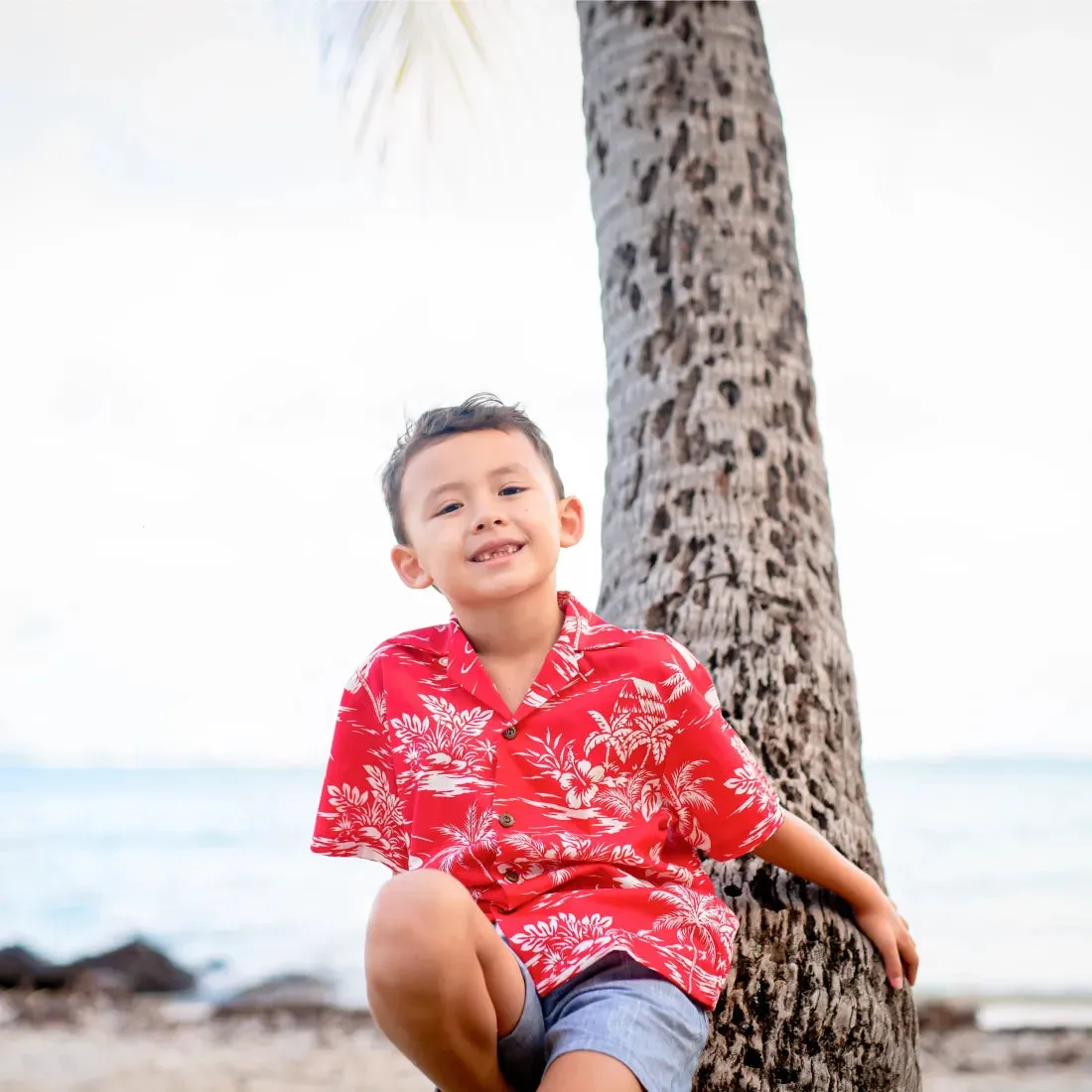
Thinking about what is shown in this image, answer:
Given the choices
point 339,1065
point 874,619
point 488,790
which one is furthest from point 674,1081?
point 874,619

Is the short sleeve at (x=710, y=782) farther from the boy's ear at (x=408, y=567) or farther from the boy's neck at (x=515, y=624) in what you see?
the boy's ear at (x=408, y=567)

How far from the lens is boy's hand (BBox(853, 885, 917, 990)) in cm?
186

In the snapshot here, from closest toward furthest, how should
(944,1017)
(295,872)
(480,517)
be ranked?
1. (480,517)
2. (944,1017)
3. (295,872)

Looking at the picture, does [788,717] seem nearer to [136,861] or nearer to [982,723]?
[136,861]

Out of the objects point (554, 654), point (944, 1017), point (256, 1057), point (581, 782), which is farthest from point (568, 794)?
point (944, 1017)

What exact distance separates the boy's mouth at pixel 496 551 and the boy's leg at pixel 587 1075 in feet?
2.22

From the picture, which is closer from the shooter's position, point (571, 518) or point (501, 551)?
point (501, 551)

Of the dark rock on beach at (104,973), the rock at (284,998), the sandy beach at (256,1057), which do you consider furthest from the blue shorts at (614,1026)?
the dark rock on beach at (104,973)

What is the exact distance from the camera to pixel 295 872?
906 cm

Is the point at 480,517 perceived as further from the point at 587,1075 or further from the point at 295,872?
the point at 295,872

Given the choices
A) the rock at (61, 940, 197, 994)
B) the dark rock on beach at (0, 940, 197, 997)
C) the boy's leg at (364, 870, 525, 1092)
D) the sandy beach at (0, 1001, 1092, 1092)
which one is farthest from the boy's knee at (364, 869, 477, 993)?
the rock at (61, 940, 197, 994)

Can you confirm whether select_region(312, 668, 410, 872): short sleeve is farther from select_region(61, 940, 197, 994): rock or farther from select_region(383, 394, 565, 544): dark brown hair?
select_region(61, 940, 197, 994): rock

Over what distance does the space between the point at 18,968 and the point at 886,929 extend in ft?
16.4

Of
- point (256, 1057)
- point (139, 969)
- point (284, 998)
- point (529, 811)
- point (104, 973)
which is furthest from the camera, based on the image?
point (284, 998)
